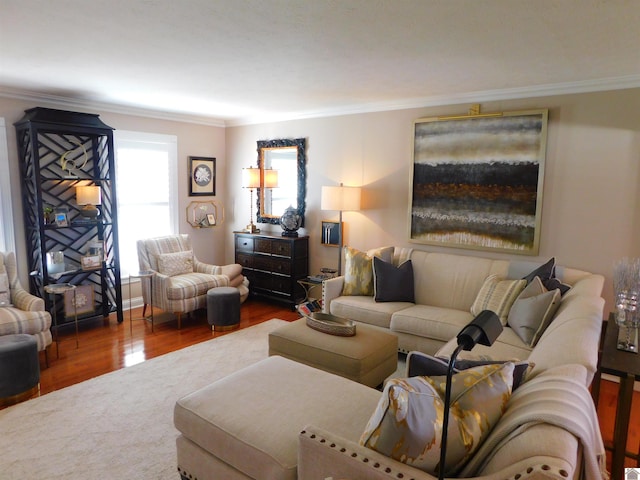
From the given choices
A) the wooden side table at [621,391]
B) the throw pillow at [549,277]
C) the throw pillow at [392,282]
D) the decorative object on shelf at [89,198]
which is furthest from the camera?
the decorative object on shelf at [89,198]

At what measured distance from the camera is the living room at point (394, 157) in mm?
3387

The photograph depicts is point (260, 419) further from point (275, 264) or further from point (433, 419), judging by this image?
point (275, 264)

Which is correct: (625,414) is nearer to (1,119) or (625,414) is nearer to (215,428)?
(215,428)

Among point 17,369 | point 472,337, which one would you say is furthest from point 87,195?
point 472,337

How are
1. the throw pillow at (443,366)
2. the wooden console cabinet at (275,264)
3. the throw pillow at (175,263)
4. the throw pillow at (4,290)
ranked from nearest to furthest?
the throw pillow at (443,366)
the throw pillow at (4,290)
the throw pillow at (175,263)
the wooden console cabinet at (275,264)

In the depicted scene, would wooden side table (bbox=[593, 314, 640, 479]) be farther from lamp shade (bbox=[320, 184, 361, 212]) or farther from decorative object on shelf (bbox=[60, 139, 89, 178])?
decorative object on shelf (bbox=[60, 139, 89, 178])

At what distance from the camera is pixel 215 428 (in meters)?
1.92

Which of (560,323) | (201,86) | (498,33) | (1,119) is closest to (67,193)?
(1,119)

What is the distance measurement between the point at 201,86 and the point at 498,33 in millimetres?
2565

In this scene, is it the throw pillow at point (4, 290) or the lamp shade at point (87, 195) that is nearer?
the throw pillow at point (4, 290)

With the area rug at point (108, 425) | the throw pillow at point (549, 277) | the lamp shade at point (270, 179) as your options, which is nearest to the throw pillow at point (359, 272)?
the area rug at point (108, 425)

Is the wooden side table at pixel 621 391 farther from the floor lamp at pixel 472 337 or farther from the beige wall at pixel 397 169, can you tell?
the beige wall at pixel 397 169

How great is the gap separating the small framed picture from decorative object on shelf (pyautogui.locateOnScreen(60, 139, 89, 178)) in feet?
1.41

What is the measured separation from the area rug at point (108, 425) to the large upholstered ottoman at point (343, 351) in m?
0.79
